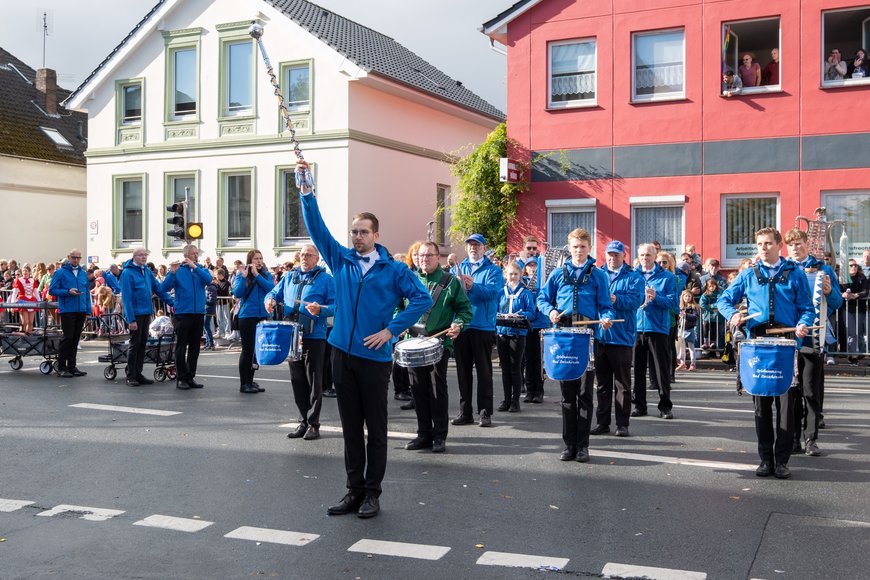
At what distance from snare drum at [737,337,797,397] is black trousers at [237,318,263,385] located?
25.3 feet

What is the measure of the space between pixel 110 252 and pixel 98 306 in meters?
6.37

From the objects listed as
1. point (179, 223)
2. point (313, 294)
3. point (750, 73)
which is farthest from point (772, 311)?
point (179, 223)

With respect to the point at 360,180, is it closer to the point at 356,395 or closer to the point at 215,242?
the point at 215,242

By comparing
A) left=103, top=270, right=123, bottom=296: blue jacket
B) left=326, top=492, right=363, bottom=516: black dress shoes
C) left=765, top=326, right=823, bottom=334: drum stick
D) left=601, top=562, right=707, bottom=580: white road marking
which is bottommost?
left=601, top=562, right=707, bottom=580: white road marking

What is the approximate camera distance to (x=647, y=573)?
5.35m

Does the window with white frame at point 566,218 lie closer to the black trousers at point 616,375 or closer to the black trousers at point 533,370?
the black trousers at point 533,370

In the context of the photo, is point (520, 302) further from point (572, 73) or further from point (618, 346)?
point (572, 73)

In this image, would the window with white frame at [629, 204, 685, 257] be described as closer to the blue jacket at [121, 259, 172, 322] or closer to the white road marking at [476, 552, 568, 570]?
the blue jacket at [121, 259, 172, 322]

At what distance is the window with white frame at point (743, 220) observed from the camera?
20438 mm

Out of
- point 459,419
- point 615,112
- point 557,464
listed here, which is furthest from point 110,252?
point 557,464

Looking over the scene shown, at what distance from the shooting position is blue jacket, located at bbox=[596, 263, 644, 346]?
967 cm

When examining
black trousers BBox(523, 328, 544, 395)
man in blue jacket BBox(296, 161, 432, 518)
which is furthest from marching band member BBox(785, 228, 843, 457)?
black trousers BBox(523, 328, 544, 395)

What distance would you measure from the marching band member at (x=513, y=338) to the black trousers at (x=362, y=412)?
5022mm

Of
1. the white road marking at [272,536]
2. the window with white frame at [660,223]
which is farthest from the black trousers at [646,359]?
the window with white frame at [660,223]
